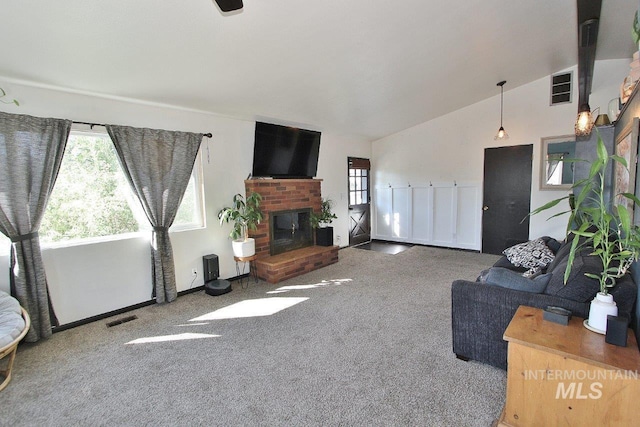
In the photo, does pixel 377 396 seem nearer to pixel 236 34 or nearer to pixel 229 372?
pixel 229 372

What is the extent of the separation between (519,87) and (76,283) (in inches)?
265

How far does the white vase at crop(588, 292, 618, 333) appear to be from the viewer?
1560 mm

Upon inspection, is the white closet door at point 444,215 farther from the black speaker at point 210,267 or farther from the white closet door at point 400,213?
the black speaker at point 210,267

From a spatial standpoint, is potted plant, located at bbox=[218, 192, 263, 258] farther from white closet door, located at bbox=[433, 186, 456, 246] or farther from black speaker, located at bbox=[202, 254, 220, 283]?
white closet door, located at bbox=[433, 186, 456, 246]

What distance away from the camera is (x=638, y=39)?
1.74 meters

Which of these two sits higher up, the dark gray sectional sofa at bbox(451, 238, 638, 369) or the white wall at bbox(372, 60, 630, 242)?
the white wall at bbox(372, 60, 630, 242)

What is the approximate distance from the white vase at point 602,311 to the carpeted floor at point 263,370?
71cm

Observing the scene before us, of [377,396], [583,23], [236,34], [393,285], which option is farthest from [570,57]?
[377,396]

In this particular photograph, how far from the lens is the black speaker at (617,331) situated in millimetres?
1441

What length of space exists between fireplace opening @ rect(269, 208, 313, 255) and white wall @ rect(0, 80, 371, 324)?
69 centimetres

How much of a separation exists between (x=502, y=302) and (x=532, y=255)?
1.69m

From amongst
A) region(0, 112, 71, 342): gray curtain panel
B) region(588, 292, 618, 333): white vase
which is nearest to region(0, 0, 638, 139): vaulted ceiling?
region(0, 112, 71, 342): gray curtain panel
